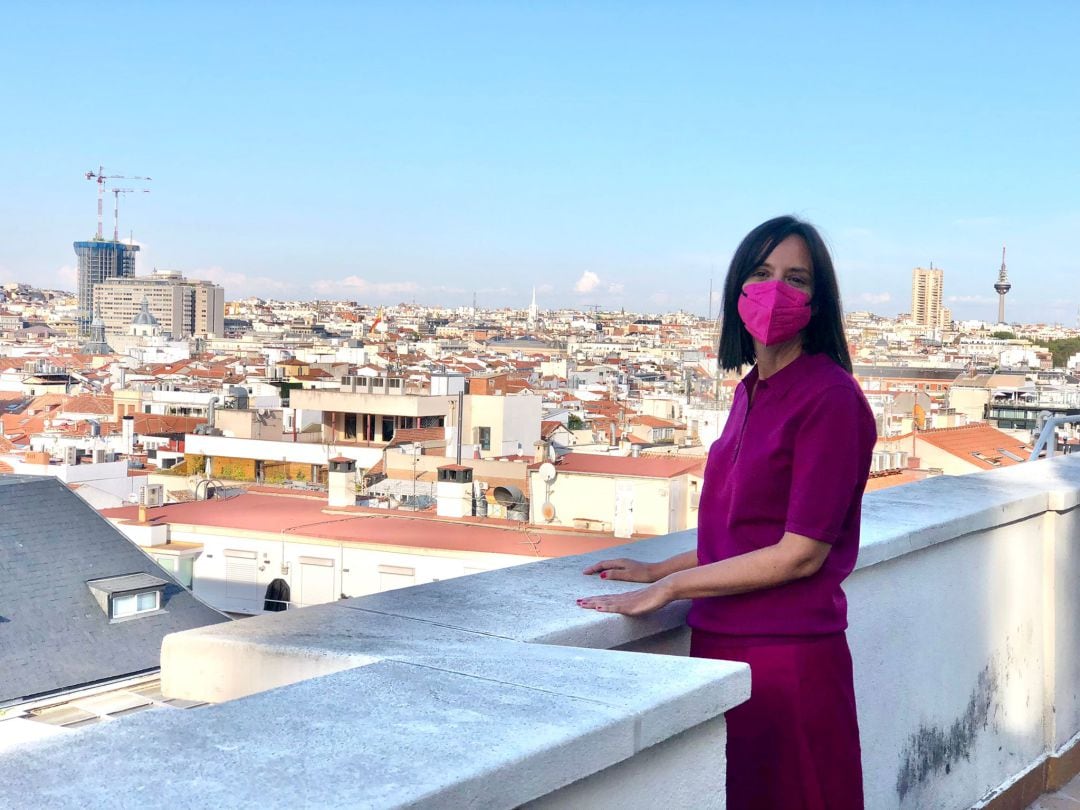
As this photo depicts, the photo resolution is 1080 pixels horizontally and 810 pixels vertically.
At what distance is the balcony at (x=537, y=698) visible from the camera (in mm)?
863

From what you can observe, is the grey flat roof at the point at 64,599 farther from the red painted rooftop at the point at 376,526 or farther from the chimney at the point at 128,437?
the chimney at the point at 128,437

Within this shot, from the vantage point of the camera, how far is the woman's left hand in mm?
1491

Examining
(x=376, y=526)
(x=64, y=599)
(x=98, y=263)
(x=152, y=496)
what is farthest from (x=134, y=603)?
(x=98, y=263)

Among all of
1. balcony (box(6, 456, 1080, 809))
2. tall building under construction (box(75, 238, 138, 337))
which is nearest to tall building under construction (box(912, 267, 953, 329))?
tall building under construction (box(75, 238, 138, 337))

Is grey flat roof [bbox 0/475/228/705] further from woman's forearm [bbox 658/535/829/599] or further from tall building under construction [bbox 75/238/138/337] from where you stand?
tall building under construction [bbox 75/238/138/337]

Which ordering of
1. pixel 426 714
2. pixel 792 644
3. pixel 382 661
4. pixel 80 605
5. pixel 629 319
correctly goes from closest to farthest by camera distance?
pixel 426 714 < pixel 382 661 < pixel 792 644 < pixel 80 605 < pixel 629 319

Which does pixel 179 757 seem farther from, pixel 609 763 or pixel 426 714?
pixel 609 763

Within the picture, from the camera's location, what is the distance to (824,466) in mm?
1424

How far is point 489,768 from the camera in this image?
88 cm

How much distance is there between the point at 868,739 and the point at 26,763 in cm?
146

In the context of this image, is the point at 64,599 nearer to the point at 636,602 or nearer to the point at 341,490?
the point at 341,490

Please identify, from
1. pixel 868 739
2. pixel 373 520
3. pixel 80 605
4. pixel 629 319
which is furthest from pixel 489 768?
pixel 629 319

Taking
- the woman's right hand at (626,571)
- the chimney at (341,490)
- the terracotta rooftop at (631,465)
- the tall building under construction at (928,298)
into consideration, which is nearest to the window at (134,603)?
the chimney at (341,490)

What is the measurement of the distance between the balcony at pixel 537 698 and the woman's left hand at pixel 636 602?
27 mm
